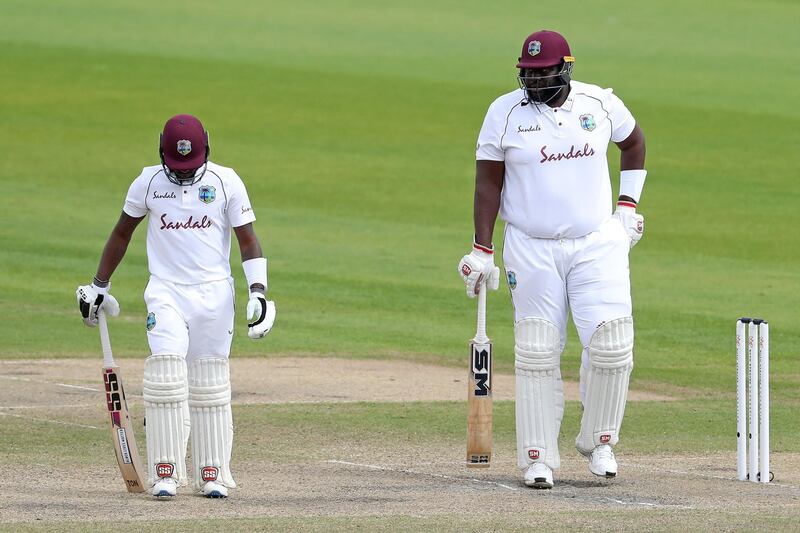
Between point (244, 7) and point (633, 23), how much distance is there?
10156mm

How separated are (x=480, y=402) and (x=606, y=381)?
65cm

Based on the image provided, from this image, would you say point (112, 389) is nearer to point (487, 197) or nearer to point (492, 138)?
point (487, 197)

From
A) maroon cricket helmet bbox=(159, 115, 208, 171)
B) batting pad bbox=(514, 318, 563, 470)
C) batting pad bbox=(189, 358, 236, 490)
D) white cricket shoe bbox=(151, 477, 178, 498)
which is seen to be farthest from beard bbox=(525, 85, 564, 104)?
white cricket shoe bbox=(151, 477, 178, 498)

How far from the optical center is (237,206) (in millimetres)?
8703

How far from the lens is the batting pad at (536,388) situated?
8.91 meters

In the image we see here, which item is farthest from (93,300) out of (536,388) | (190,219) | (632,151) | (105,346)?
(632,151)

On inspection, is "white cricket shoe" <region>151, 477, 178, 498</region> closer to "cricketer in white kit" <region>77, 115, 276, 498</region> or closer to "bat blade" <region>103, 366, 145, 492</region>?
"cricketer in white kit" <region>77, 115, 276, 498</region>

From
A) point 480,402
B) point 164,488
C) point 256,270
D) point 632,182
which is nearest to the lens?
point 164,488

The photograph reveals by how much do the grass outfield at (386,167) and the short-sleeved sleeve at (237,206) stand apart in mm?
1838

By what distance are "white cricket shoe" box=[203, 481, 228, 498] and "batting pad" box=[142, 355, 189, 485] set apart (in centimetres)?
15

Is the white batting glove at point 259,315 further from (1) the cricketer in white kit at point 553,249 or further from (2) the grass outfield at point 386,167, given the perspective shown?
(2) the grass outfield at point 386,167

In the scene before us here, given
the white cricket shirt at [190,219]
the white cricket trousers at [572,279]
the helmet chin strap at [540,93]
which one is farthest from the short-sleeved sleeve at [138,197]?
the helmet chin strap at [540,93]

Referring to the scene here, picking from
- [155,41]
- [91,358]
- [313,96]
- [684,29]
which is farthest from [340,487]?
[684,29]

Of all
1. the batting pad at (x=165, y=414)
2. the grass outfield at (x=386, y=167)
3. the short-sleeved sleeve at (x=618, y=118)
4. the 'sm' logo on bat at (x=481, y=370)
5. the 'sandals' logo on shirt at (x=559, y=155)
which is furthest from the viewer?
the grass outfield at (x=386, y=167)
